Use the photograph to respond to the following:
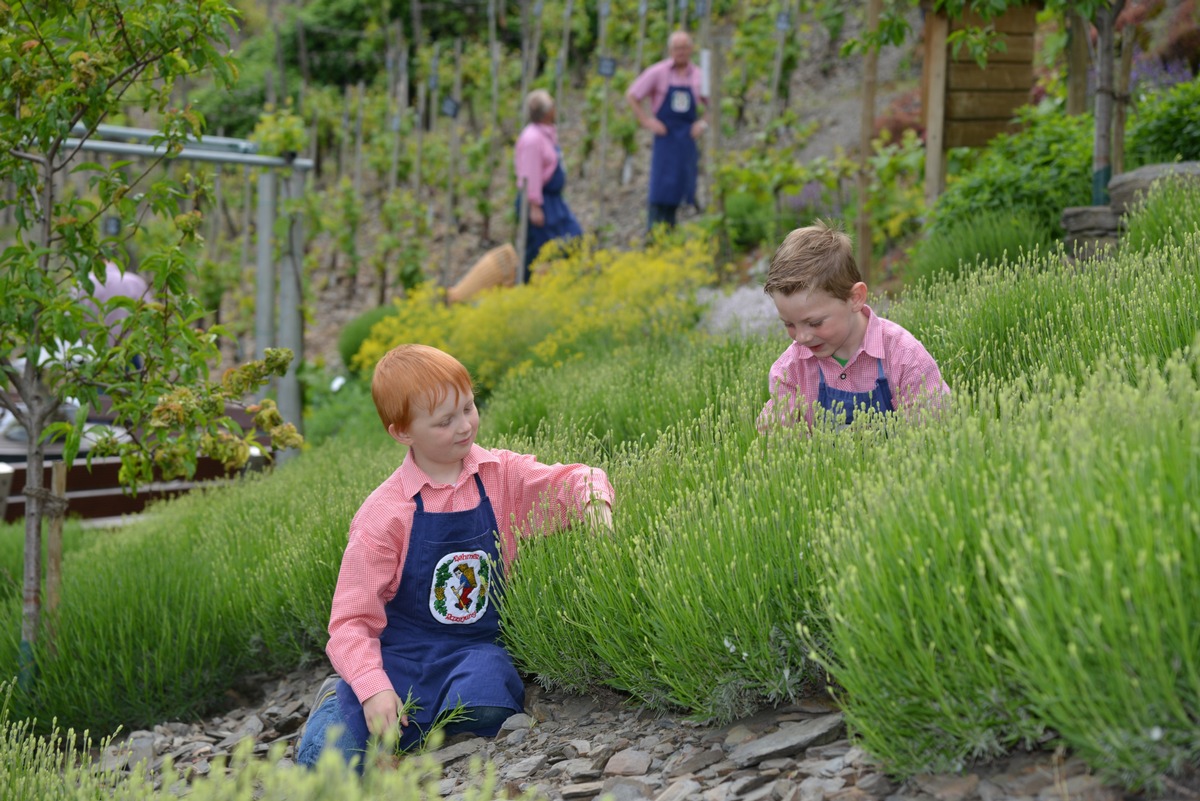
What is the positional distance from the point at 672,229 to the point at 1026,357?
23.7 ft

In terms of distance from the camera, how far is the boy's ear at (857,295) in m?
3.38

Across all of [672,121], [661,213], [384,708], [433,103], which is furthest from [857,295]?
[433,103]

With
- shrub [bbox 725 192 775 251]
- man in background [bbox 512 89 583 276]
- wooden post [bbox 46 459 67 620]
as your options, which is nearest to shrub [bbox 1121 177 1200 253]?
wooden post [bbox 46 459 67 620]

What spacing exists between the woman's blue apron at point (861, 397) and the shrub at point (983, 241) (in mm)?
2625

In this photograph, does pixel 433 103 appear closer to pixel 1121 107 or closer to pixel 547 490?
pixel 1121 107

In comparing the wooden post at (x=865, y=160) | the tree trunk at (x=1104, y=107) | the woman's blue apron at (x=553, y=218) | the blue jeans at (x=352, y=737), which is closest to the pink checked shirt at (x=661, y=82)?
the woman's blue apron at (x=553, y=218)

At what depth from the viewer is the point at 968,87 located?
822cm

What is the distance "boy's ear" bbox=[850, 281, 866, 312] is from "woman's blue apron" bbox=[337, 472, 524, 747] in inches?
49.6

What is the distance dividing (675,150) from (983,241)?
4.73 m

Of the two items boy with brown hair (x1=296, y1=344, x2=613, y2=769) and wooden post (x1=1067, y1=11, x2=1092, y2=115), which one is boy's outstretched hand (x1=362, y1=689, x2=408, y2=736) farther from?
wooden post (x1=1067, y1=11, x2=1092, y2=115)

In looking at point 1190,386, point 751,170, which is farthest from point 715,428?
point 751,170

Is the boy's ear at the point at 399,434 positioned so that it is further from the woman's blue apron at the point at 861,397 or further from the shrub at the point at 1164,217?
the shrub at the point at 1164,217

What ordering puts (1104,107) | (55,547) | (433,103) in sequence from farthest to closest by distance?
(433,103) → (1104,107) → (55,547)

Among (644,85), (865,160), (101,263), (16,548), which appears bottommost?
(16,548)
